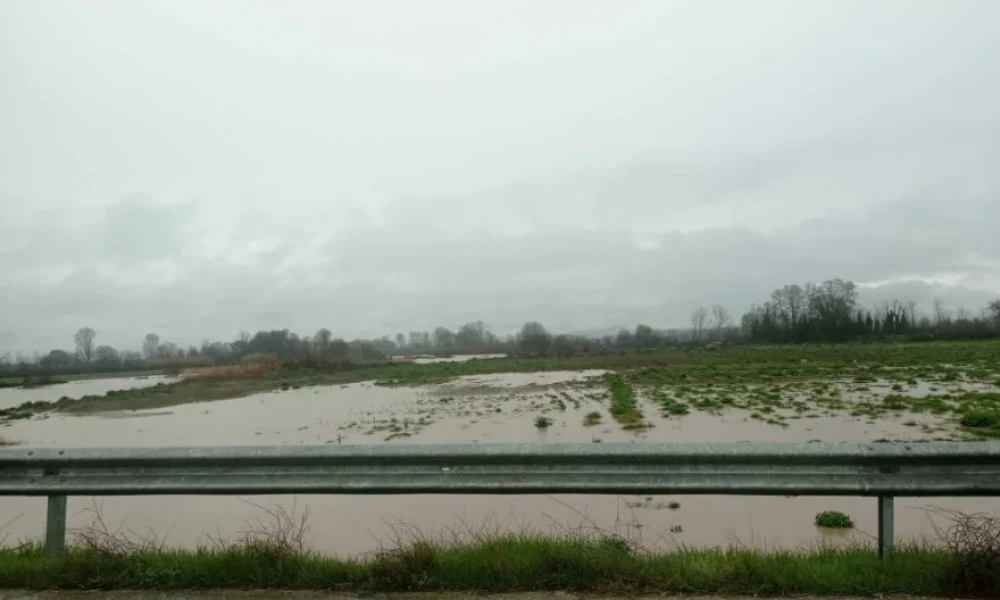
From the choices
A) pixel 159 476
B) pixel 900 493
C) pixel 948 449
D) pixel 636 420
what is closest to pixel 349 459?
pixel 159 476

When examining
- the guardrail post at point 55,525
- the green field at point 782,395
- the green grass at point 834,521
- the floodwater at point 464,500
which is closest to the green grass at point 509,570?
the guardrail post at point 55,525

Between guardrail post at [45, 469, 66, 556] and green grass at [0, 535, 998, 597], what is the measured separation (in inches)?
4.2

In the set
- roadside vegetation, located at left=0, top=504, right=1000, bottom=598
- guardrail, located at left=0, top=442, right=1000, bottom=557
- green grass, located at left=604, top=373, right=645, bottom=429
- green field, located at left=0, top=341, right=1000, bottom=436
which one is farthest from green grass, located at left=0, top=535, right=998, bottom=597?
green grass, located at left=604, top=373, right=645, bottom=429

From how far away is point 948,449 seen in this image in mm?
4082

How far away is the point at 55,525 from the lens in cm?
477

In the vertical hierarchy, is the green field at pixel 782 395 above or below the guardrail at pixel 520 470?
below

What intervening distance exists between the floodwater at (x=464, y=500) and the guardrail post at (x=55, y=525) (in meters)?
1.37

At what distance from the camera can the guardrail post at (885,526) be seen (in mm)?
4266

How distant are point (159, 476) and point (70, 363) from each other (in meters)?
57.5

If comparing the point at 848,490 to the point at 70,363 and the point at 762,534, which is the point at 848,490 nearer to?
the point at 762,534

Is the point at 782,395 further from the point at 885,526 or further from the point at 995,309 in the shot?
the point at 995,309

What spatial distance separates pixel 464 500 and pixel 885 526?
6095 mm

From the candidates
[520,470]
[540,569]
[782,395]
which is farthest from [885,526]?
[782,395]

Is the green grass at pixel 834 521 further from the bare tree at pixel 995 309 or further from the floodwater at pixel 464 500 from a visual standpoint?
the bare tree at pixel 995 309
